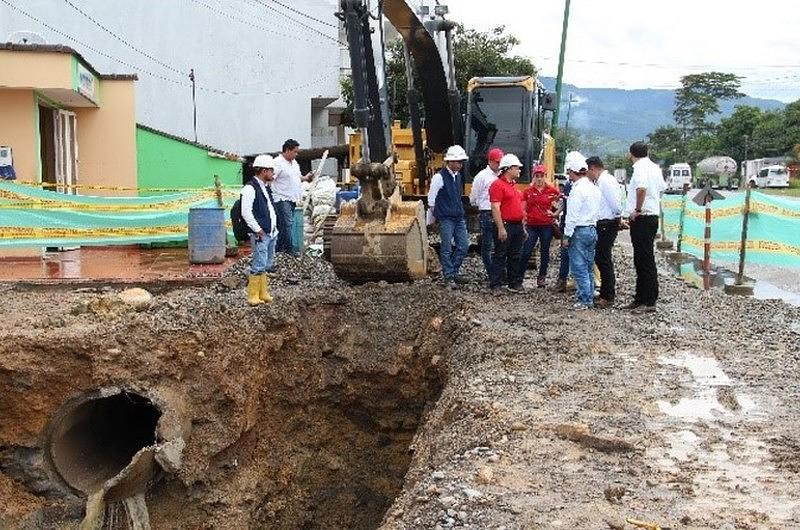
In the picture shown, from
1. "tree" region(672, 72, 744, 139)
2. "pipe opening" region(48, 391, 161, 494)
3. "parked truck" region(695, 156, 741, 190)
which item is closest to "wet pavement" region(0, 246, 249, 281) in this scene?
"pipe opening" region(48, 391, 161, 494)

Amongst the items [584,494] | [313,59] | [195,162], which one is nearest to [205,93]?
[313,59]

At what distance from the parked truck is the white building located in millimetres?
25333

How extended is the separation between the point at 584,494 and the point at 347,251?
17.5 feet

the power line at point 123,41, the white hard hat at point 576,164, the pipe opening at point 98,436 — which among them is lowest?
the pipe opening at point 98,436

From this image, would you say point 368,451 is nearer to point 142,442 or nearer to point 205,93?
point 142,442

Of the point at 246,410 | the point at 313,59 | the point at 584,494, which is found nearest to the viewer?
the point at 584,494

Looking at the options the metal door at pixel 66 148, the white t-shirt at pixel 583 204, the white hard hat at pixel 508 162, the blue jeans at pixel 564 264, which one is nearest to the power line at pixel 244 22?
the metal door at pixel 66 148

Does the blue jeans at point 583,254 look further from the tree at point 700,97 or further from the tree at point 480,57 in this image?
the tree at point 700,97

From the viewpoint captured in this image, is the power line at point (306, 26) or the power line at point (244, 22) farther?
the power line at point (306, 26)

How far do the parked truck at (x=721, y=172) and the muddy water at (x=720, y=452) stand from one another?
4758 centimetres

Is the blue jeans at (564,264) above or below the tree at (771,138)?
below

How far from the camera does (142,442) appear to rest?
9.90 m

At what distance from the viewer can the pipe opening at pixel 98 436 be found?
8.59 metres

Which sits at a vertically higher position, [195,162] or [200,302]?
[195,162]
